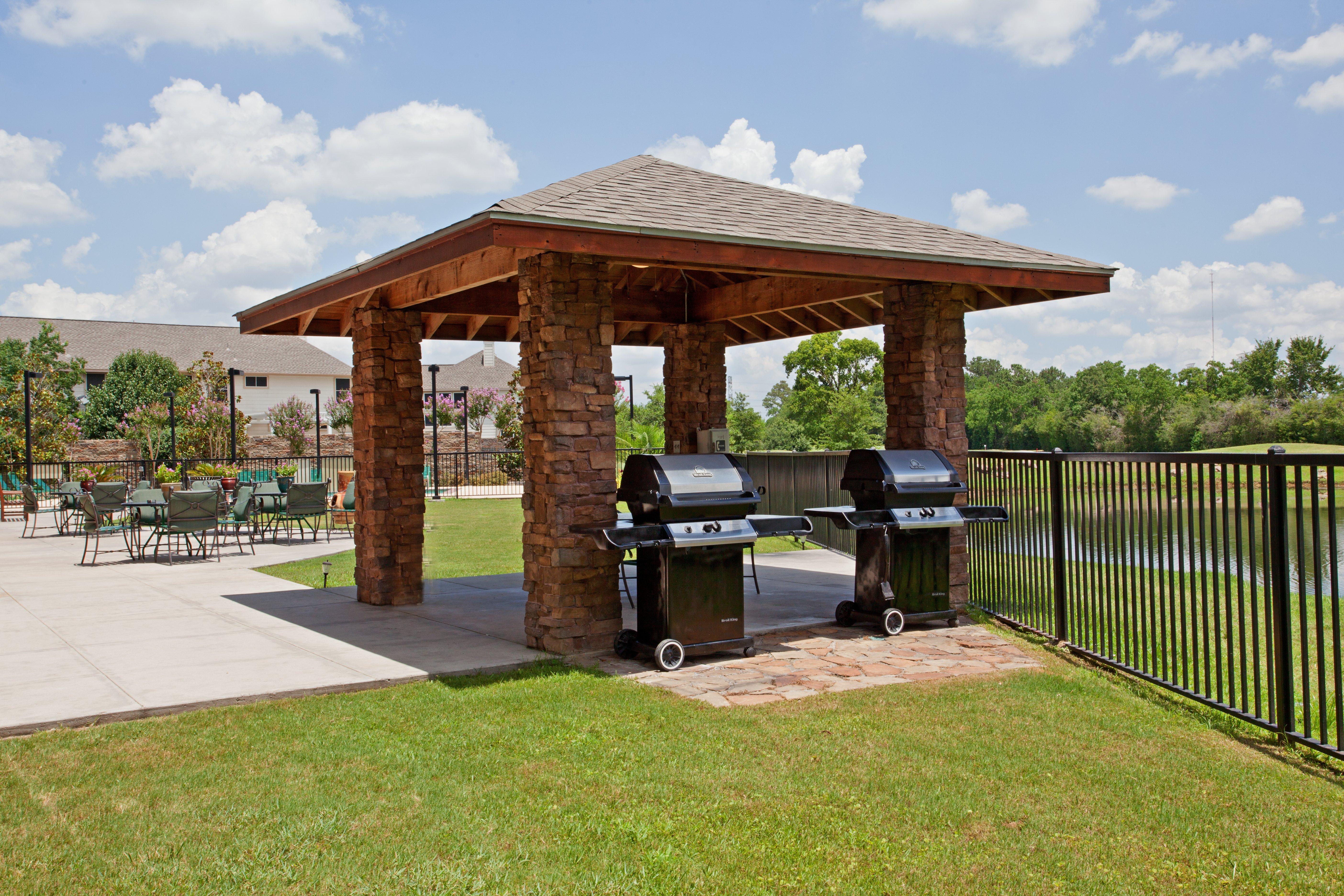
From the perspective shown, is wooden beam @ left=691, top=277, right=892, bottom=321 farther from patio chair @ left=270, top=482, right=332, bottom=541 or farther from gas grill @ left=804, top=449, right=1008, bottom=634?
patio chair @ left=270, top=482, right=332, bottom=541

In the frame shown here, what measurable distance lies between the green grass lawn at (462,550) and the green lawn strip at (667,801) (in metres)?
5.85

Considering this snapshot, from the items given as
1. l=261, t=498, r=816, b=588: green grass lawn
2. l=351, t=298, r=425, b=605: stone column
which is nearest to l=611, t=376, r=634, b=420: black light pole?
l=261, t=498, r=816, b=588: green grass lawn

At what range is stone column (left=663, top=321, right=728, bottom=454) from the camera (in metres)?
11.9

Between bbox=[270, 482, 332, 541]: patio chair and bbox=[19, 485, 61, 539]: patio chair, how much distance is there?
477cm

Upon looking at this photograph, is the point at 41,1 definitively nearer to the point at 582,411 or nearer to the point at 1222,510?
the point at 582,411

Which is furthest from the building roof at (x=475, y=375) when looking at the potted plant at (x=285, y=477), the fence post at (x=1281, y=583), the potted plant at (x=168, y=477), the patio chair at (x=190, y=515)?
the fence post at (x=1281, y=583)

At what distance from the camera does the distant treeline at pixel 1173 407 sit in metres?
51.6

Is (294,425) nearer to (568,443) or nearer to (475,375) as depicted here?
(475,375)

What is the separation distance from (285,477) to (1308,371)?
75687 mm

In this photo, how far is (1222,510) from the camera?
480cm

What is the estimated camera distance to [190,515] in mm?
12703

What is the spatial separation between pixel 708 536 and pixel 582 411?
126cm

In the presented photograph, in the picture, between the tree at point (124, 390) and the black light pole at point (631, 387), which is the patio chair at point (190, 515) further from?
the tree at point (124, 390)

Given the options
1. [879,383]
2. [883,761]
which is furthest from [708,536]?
[879,383]
